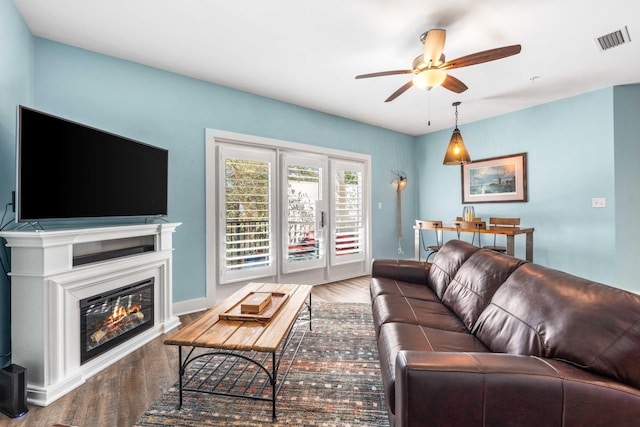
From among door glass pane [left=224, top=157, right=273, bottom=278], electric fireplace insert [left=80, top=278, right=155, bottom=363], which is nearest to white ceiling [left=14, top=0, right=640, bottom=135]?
door glass pane [left=224, top=157, right=273, bottom=278]

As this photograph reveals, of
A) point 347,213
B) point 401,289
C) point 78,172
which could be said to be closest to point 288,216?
point 347,213

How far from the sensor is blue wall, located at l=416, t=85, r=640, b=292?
3.48 m

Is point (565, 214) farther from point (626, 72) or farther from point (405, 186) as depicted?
point (405, 186)

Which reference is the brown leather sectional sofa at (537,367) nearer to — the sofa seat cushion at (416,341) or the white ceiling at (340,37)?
the sofa seat cushion at (416,341)

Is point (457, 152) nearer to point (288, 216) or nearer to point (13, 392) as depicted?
point (288, 216)

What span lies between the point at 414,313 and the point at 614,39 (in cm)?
291

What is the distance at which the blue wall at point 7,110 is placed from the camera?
1.88m

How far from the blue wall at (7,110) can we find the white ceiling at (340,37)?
0.23 meters

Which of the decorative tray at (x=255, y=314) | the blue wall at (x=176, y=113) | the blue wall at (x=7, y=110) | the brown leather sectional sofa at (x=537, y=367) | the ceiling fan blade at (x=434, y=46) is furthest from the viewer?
the blue wall at (x=176, y=113)

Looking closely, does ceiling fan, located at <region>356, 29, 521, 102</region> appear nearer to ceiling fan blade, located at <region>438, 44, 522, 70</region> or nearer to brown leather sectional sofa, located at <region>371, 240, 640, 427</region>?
ceiling fan blade, located at <region>438, 44, 522, 70</region>

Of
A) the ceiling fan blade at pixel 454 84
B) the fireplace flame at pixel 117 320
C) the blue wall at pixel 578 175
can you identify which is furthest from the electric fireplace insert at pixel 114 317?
the blue wall at pixel 578 175

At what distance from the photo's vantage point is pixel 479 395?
0.96 meters

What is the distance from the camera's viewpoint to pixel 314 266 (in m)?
4.32

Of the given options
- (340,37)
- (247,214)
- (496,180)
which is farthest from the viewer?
(496,180)
